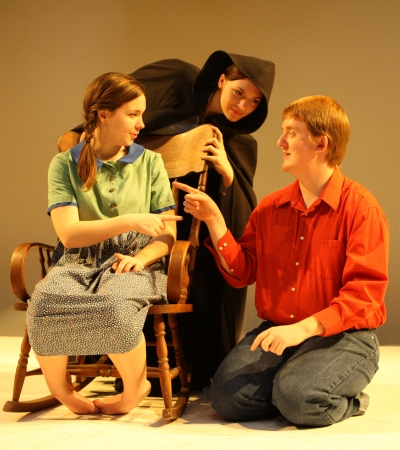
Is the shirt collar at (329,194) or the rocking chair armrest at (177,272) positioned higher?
the shirt collar at (329,194)

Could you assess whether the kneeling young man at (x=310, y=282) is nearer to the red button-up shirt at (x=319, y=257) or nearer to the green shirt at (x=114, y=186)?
the red button-up shirt at (x=319, y=257)

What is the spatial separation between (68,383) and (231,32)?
3.36 m

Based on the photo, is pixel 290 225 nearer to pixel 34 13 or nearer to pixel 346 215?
pixel 346 215

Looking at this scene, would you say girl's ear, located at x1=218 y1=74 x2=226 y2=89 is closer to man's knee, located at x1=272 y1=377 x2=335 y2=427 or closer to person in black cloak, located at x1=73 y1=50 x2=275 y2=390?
person in black cloak, located at x1=73 y1=50 x2=275 y2=390

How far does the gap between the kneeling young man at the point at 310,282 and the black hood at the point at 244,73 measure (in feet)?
1.70

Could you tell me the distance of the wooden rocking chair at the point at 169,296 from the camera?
262cm

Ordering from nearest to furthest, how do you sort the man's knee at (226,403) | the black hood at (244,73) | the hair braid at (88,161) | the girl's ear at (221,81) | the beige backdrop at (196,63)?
the man's knee at (226,403), the hair braid at (88,161), the black hood at (244,73), the girl's ear at (221,81), the beige backdrop at (196,63)

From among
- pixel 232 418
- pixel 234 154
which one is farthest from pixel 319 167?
pixel 232 418

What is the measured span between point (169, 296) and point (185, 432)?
0.52m

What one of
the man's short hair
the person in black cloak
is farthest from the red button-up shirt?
the person in black cloak

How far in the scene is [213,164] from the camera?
10.6ft

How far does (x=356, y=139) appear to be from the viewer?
5.03 meters

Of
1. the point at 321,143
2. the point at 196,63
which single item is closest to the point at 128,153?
the point at 321,143

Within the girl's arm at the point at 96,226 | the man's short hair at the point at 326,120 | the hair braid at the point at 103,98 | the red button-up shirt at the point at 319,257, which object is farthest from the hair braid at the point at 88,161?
the man's short hair at the point at 326,120
